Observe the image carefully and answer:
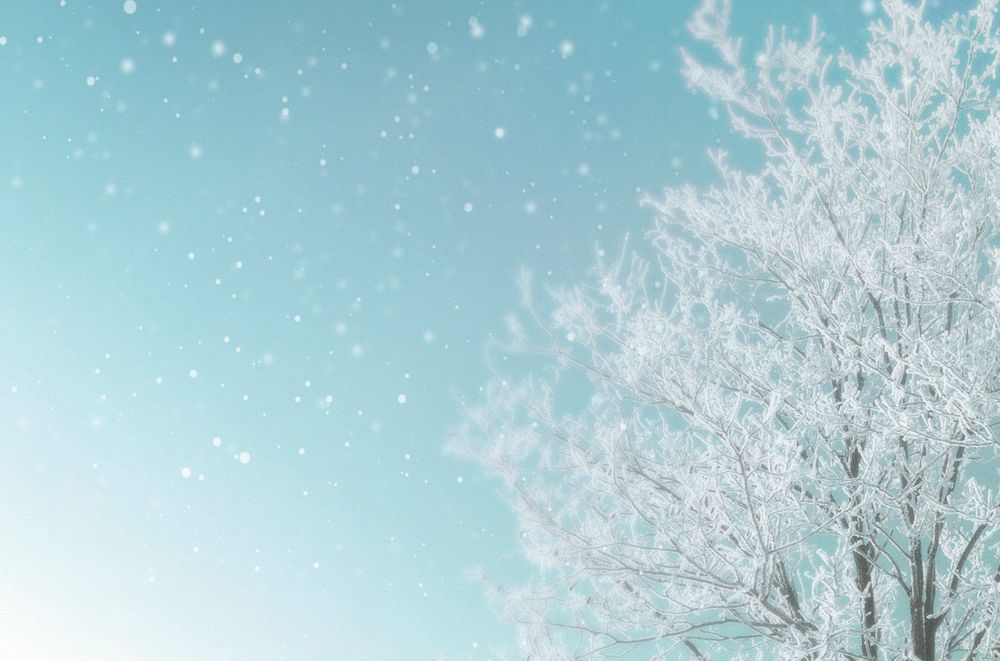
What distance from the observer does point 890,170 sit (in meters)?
4.04

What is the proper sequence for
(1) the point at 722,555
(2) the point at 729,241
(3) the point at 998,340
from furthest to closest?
(2) the point at 729,241
(3) the point at 998,340
(1) the point at 722,555

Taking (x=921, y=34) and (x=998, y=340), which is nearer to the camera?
(x=998, y=340)

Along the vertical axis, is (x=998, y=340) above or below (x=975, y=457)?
above

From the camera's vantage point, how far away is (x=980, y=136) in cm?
358

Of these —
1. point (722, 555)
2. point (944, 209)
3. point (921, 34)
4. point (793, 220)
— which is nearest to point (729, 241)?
point (793, 220)

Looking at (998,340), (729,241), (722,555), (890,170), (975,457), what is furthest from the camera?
(729,241)

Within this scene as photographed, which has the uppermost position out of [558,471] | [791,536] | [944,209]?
[944,209]

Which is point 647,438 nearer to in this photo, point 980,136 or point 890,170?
point 890,170

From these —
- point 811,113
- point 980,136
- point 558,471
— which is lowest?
point 558,471

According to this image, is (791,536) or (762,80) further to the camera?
(762,80)

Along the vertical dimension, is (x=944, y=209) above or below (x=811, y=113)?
below

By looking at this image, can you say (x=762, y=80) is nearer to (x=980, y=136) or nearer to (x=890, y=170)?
(x=890, y=170)

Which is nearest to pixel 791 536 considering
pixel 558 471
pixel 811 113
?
pixel 558 471

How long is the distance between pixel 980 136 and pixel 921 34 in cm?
76
